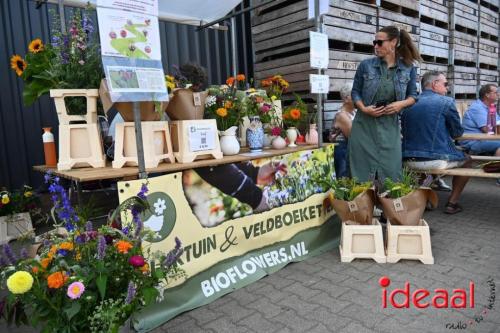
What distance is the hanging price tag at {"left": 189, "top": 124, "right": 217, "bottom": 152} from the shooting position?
2484mm

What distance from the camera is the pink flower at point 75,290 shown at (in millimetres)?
1476

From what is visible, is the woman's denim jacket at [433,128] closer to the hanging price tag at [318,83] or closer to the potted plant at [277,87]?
the hanging price tag at [318,83]

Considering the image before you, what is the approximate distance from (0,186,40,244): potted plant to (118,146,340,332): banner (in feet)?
7.01

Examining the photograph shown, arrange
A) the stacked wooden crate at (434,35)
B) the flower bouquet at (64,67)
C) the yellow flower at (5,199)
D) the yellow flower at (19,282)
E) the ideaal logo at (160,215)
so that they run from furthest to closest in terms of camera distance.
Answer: the stacked wooden crate at (434,35) → the yellow flower at (5,199) → the flower bouquet at (64,67) → the ideaal logo at (160,215) → the yellow flower at (19,282)

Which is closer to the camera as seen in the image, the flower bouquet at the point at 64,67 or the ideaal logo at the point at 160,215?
the ideaal logo at the point at 160,215

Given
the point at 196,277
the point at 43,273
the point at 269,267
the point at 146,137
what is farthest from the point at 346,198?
the point at 43,273

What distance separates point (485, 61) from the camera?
749 centimetres

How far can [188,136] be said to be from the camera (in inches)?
96.9

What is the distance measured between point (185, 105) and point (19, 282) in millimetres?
1391

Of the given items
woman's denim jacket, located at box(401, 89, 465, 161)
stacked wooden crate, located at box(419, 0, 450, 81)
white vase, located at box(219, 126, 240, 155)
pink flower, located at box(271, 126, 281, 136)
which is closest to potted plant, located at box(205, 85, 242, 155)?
white vase, located at box(219, 126, 240, 155)

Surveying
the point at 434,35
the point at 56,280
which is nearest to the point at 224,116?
the point at 56,280

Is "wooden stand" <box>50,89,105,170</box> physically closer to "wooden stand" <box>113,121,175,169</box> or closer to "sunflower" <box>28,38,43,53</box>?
"wooden stand" <box>113,121,175,169</box>

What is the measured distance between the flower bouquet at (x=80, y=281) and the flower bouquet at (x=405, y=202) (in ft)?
6.13

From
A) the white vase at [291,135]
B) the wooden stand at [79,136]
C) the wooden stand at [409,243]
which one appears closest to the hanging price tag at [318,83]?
the white vase at [291,135]
